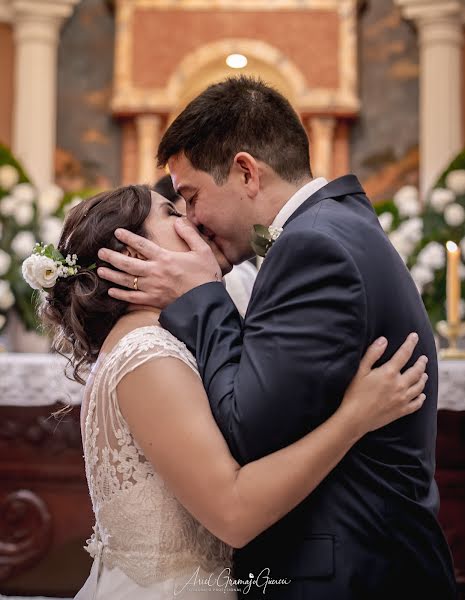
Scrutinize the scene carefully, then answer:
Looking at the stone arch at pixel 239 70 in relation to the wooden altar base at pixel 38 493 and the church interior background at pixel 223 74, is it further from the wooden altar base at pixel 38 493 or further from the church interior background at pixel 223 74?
the wooden altar base at pixel 38 493

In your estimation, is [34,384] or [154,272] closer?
[154,272]

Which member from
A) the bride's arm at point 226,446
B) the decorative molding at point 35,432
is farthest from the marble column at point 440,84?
the bride's arm at point 226,446

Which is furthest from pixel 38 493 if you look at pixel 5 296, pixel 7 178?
pixel 7 178

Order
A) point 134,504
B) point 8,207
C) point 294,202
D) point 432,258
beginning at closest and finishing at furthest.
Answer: point 134,504, point 294,202, point 432,258, point 8,207

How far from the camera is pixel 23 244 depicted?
17.6 ft

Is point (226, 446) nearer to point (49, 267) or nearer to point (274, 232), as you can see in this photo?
point (274, 232)

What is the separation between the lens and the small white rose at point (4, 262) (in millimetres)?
5250

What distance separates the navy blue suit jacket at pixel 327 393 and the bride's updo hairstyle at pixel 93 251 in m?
0.24

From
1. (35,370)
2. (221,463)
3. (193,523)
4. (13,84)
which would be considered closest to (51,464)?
(35,370)

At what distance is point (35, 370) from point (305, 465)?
7.48ft

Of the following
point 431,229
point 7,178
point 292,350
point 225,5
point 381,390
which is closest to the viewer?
point 292,350

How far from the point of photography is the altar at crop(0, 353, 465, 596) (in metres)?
4.01

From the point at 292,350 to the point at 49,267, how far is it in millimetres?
750

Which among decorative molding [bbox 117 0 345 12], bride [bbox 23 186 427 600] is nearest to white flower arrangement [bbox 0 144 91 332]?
bride [bbox 23 186 427 600]
